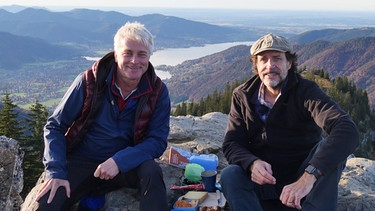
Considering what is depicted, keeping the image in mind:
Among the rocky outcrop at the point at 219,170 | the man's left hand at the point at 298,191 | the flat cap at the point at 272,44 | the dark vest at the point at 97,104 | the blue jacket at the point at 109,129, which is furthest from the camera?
the rocky outcrop at the point at 219,170

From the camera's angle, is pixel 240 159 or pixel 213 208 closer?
pixel 240 159

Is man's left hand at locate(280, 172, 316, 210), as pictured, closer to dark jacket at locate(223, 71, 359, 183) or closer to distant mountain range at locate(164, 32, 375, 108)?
dark jacket at locate(223, 71, 359, 183)

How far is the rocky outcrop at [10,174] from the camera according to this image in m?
5.28

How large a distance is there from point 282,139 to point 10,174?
3.78 m

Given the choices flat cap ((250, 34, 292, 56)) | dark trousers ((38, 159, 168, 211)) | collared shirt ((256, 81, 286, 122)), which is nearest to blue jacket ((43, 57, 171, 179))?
dark trousers ((38, 159, 168, 211))

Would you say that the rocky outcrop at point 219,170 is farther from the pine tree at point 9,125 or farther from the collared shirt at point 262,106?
the pine tree at point 9,125

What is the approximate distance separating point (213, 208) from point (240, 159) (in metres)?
0.88

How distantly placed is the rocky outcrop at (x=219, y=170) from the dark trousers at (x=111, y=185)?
267 millimetres

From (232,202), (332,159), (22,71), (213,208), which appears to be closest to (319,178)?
(332,159)

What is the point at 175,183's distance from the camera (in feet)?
19.5

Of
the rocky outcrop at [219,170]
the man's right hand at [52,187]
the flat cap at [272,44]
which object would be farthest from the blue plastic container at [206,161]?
the man's right hand at [52,187]

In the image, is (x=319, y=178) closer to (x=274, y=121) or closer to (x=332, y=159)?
(x=332, y=159)

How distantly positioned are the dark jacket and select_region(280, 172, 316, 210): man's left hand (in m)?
0.62

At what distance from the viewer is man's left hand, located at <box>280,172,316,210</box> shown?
397 cm
